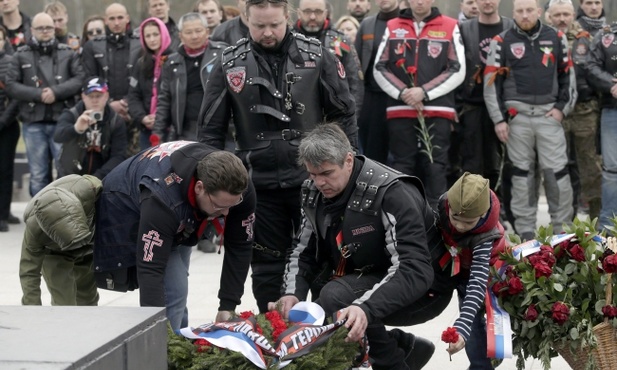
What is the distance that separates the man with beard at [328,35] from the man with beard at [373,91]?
182 mm

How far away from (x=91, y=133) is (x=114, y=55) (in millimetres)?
1367

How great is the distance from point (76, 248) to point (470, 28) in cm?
457

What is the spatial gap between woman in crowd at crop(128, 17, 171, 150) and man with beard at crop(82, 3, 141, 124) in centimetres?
38

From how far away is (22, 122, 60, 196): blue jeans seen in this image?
10.0 metres

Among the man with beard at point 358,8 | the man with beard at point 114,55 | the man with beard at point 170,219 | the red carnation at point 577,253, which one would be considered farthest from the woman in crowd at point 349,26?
the red carnation at point 577,253

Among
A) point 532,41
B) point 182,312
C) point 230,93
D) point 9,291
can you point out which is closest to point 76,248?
point 182,312

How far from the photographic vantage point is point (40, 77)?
9.99 m

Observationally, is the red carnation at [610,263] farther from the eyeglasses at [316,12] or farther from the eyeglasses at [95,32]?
the eyeglasses at [95,32]

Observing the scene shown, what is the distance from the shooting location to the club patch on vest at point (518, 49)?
28.2 ft

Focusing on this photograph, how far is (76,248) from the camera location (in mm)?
5504

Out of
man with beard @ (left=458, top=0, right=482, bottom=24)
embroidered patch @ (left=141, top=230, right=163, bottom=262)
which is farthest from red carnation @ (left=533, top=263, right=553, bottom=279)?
man with beard @ (left=458, top=0, right=482, bottom=24)


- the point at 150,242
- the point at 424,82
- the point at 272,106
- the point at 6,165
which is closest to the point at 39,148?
the point at 6,165

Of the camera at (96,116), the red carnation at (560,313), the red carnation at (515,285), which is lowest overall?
the camera at (96,116)

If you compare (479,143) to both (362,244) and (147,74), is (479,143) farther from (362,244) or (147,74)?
(362,244)
